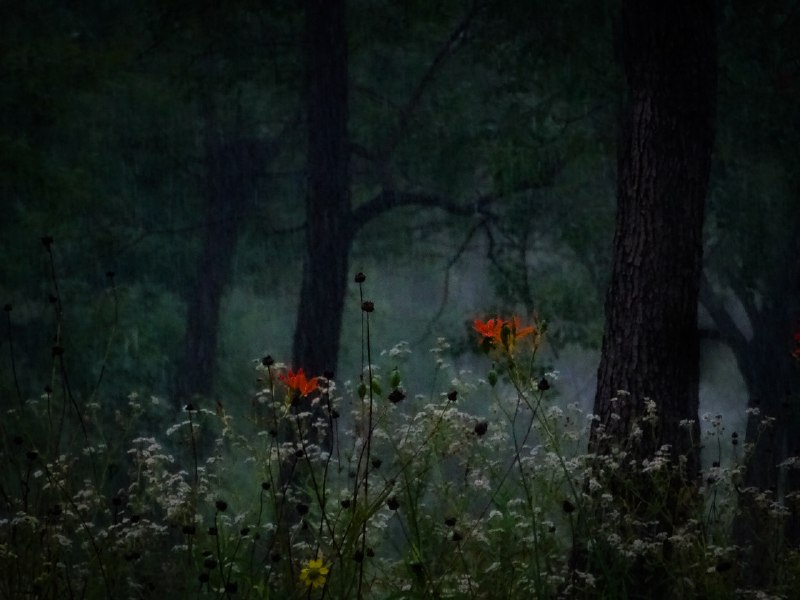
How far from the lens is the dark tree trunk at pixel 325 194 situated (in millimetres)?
9617

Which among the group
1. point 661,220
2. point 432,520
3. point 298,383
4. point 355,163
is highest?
point 355,163

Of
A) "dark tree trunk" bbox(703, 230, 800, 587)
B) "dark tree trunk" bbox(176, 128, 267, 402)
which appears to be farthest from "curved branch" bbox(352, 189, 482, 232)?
"dark tree trunk" bbox(703, 230, 800, 587)

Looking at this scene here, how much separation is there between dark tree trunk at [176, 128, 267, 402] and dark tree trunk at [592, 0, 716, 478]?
6.39m

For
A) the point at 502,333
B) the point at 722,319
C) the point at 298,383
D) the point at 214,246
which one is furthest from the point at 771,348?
the point at 298,383

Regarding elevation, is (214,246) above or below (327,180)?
above

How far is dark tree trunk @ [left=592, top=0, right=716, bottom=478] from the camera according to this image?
5453 millimetres

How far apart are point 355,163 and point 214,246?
196 cm

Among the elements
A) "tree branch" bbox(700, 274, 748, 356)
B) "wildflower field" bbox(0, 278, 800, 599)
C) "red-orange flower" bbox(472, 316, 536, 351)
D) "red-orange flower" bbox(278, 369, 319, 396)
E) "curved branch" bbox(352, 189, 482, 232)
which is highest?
"curved branch" bbox(352, 189, 482, 232)

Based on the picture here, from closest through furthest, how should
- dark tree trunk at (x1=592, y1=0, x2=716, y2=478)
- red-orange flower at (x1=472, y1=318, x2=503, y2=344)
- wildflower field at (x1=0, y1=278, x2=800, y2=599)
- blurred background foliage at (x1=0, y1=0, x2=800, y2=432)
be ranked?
wildflower field at (x1=0, y1=278, x2=800, y2=599) < red-orange flower at (x1=472, y1=318, x2=503, y2=344) < dark tree trunk at (x1=592, y1=0, x2=716, y2=478) < blurred background foliage at (x1=0, y1=0, x2=800, y2=432)

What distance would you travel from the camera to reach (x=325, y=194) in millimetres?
9844

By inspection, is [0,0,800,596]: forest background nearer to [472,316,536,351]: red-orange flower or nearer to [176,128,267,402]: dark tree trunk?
[176,128,267,402]: dark tree trunk

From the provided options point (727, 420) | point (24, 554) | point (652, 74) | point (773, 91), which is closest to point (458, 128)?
point (773, 91)

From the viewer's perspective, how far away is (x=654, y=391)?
17.8 feet

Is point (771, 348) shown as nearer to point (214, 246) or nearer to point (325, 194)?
point (325, 194)
